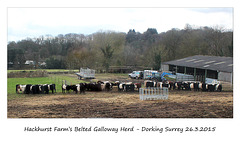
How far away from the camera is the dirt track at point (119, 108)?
533 inches

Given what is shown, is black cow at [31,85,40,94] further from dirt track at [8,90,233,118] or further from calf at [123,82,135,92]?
calf at [123,82,135,92]

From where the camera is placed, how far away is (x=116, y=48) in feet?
153

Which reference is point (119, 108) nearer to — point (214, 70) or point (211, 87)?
point (211, 87)

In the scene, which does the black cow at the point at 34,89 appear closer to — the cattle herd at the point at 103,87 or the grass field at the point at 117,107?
the cattle herd at the point at 103,87

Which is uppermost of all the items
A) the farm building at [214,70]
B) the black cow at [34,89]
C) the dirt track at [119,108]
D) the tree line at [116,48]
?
the tree line at [116,48]

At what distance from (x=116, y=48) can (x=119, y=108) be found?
3220cm

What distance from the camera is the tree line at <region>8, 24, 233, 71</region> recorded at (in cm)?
4225

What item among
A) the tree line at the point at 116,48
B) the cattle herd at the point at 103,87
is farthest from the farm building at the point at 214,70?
the tree line at the point at 116,48

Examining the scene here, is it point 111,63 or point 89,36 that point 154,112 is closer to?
point 111,63

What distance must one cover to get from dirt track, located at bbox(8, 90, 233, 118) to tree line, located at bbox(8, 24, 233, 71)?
2407cm

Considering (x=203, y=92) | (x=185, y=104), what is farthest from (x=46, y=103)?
(x=203, y=92)

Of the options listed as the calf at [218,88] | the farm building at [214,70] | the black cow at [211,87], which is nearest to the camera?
the calf at [218,88]

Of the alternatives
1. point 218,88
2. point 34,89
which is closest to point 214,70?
point 218,88

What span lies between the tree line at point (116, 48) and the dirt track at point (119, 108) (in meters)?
24.1
